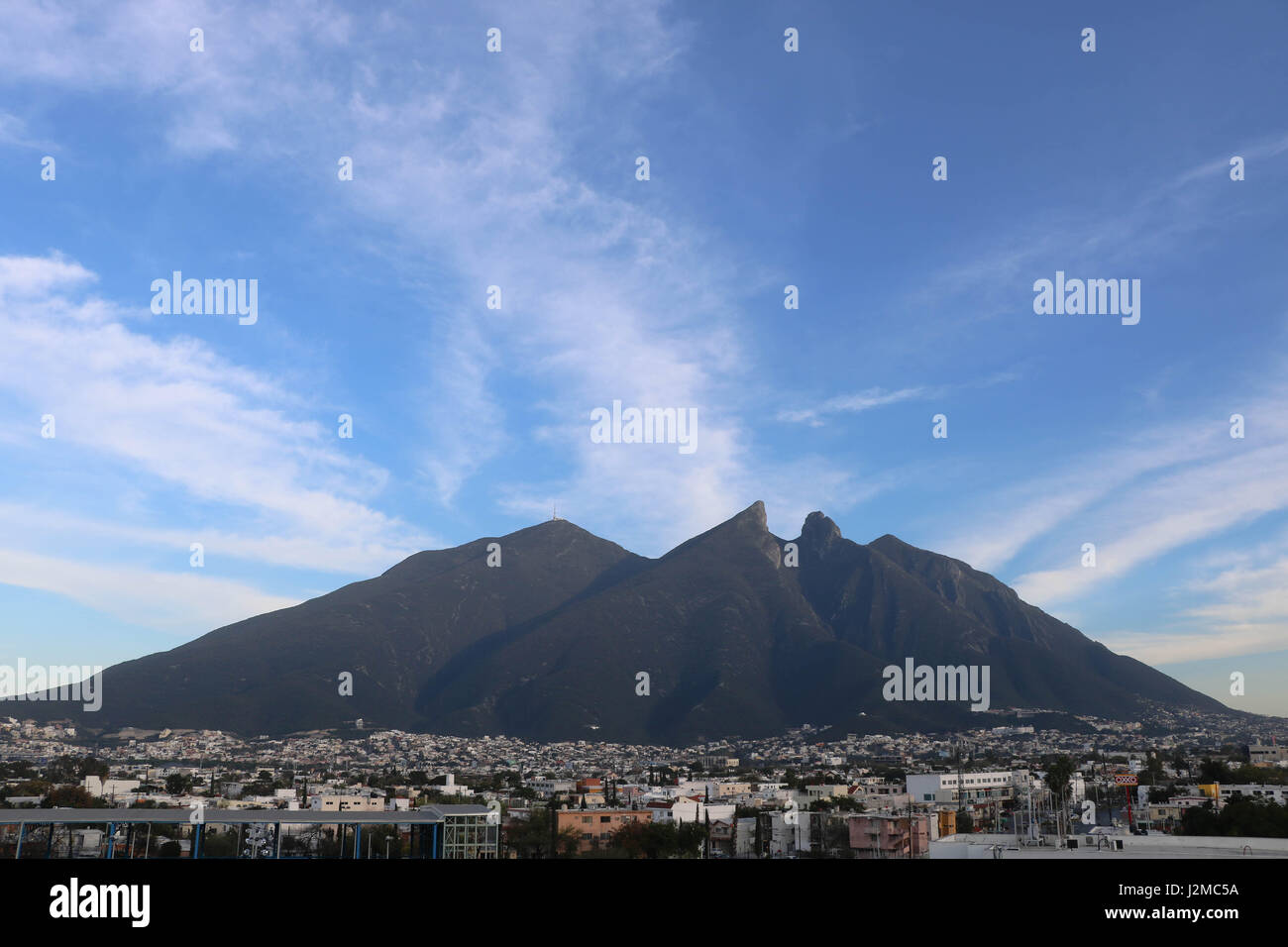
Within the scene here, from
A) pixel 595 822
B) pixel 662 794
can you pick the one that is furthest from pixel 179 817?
pixel 662 794

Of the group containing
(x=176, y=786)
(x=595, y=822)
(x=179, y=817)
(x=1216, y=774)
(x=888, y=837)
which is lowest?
(x=1216, y=774)

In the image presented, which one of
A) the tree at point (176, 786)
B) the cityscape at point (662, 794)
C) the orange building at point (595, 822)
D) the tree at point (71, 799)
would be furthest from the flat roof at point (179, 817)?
the tree at point (176, 786)

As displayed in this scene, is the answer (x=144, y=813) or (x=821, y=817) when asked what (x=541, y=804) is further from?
(x=144, y=813)

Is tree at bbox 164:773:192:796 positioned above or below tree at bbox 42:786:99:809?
below

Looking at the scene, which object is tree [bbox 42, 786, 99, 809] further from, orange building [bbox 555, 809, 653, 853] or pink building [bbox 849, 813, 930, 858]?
pink building [bbox 849, 813, 930, 858]

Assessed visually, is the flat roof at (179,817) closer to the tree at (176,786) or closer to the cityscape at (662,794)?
the cityscape at (662,794)

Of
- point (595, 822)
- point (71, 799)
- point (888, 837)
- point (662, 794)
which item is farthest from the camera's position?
point (662, 794)

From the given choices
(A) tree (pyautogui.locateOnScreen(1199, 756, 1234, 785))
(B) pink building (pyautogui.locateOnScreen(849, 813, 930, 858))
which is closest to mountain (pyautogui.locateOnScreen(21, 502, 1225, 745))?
(A) tree (pyautogui.locateOnScreen(1199, 756, 1234, 785))

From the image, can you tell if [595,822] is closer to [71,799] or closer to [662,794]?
[662,794]
